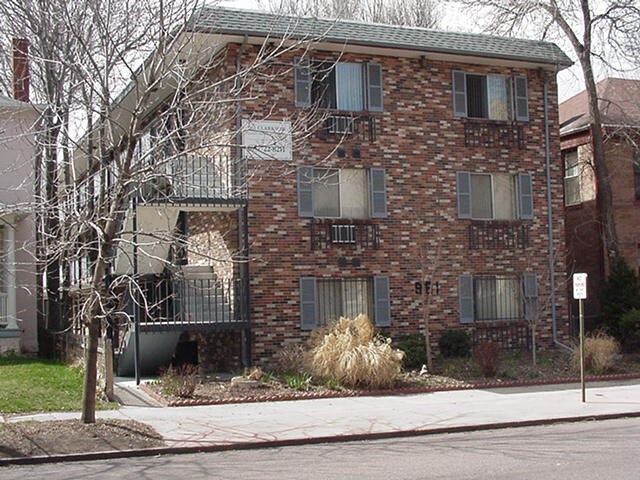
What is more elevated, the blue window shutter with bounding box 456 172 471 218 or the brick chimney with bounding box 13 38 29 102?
the brick chimney with bounding box 13 38 29 102

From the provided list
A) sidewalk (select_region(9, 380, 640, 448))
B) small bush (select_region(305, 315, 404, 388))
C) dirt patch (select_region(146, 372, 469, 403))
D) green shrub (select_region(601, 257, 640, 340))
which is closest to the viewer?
sidewalk (select_region(9, 380, 640, 448))

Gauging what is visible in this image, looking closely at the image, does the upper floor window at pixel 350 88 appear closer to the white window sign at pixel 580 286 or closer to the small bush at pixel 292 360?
the small bush at pixel 292 360

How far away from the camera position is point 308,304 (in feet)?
66.9

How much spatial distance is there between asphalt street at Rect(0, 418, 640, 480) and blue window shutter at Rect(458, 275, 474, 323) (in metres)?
9.15

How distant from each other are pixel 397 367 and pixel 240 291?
4.06 meters

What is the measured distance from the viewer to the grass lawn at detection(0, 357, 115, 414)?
48.8 feet

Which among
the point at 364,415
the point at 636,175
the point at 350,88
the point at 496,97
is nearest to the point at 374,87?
the point at 350,88

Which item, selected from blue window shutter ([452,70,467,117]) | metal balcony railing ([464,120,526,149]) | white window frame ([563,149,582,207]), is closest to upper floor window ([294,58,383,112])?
blue window shutter ([452,70,467,117])

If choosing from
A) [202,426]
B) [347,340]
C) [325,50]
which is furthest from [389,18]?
[202,426]

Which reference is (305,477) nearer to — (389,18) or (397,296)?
(397,296)

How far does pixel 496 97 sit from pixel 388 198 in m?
4.33

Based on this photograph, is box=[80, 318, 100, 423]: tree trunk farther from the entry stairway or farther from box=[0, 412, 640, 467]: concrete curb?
the entry stairway

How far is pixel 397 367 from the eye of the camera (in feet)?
58.0

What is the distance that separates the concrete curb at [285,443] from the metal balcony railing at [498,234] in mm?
8372
